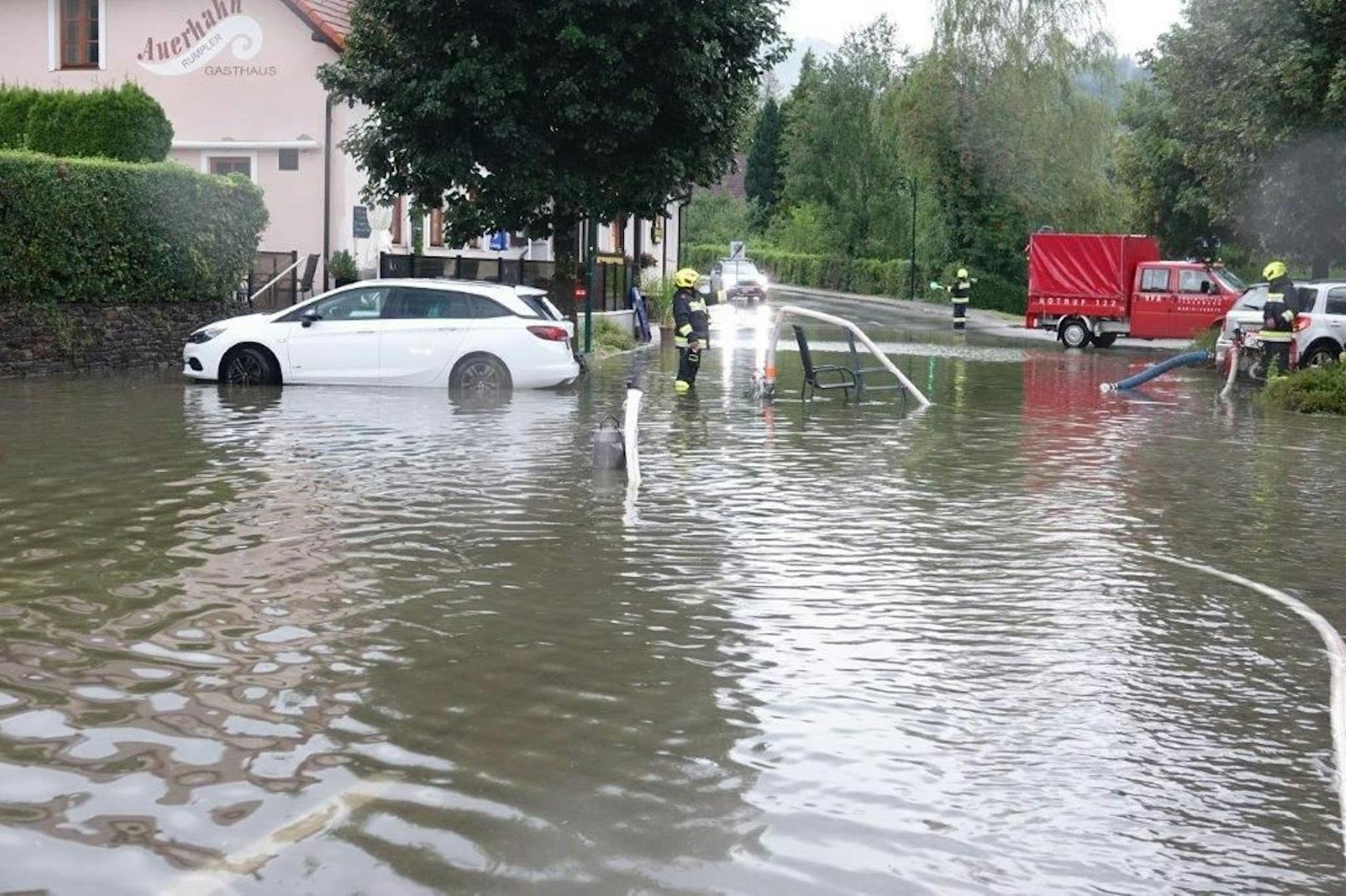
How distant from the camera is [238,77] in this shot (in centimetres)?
3559

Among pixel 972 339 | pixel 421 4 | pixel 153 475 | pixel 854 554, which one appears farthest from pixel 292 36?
pixel 854 554

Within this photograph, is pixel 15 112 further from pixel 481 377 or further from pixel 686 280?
pixel 686 280

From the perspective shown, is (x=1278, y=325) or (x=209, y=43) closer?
(x=1278, y=325)

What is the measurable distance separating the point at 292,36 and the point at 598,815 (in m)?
31.7

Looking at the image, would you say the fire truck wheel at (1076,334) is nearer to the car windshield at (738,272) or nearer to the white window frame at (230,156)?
the white window frame at (230,156)

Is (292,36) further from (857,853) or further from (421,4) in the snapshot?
(857,853)

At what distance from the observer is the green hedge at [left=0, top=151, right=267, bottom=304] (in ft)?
74.6

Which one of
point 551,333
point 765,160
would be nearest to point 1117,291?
point 551,333

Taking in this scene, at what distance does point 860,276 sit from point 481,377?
5972 cm

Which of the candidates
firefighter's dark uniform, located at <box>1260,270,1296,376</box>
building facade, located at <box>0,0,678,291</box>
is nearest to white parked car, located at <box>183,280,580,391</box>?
firefighter's dark uniform, located at <box>1260,270,1296,376</box>

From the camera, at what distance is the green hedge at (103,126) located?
30562 mm

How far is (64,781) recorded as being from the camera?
18.5 ft

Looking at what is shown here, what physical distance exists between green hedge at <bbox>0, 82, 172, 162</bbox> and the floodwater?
16.6 meters

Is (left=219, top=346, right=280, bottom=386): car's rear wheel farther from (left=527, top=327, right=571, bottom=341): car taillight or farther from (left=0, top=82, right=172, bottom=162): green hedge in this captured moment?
(left=0, top=82, right=172, bottom=162): green hedge
